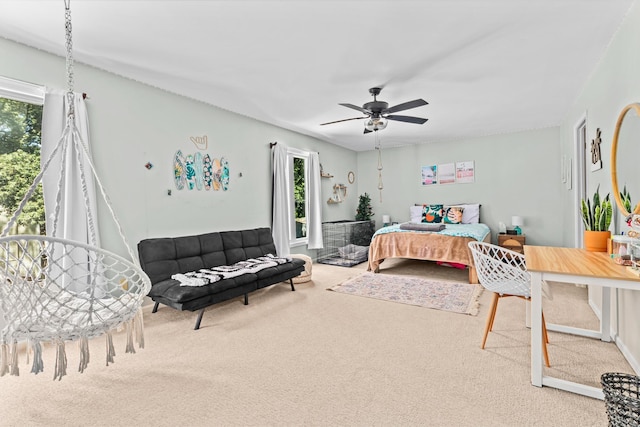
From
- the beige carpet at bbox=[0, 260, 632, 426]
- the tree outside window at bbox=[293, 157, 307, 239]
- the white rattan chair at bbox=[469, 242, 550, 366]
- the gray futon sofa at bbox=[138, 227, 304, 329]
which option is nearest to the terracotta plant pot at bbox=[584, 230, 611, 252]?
the white rattan chair at bbox=[469, 242, 550, 366]

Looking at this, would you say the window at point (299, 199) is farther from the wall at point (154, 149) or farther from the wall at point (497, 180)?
the wall at point (497, 180)

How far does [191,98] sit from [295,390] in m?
3.49

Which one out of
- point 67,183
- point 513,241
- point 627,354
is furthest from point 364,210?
point 67,183

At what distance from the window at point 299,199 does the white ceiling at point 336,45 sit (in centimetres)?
180

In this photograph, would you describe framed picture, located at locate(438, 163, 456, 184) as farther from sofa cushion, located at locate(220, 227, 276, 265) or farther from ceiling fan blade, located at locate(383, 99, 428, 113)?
sofa cushion, located at locate(220, 227, 276, 265)

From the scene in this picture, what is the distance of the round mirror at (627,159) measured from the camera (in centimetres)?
207

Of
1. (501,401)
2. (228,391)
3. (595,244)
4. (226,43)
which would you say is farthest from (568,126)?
(228,391)

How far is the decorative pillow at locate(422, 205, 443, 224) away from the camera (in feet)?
20.2

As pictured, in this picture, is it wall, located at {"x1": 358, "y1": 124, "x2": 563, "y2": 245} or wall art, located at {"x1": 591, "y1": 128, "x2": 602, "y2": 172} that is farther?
wall, located at {"x1": 358, "y1": 124, "x2": 563, "y2": 245}

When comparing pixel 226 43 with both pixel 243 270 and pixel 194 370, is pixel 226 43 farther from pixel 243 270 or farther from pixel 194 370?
pixel 194 370

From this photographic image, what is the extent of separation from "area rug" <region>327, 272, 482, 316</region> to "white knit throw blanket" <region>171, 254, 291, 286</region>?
984 mm

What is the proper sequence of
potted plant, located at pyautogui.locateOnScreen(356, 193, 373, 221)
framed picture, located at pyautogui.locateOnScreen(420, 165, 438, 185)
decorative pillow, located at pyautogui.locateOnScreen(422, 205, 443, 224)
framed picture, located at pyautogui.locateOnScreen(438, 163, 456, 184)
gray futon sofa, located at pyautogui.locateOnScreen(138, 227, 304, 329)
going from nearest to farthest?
1. gray futon sofa, located at pyautogui.locateOnScreen(138, 227, 304, 329)
2. decorative pillow, located at pyautogui.locateOnScreen(422, 205, 443, 224)
3. framed picture, located at pyautogui.locateOnScreen(438, 163, 456, 184)
4. framed picture, located at pyautogui.locateOnScreen(420, 165, 438, 185)
5. potted plant, located at pyautogui.locateOnScreen(356, 193, 373, 221)

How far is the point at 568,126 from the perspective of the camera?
4.56 metres

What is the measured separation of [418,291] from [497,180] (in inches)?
135
